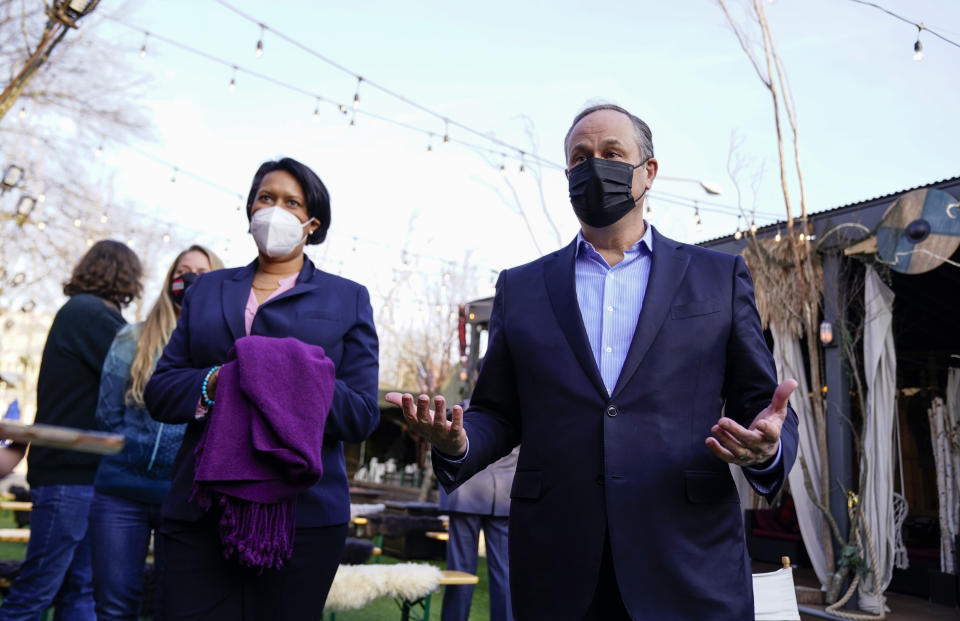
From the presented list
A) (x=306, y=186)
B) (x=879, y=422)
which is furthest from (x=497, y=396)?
(x=879, y=422)

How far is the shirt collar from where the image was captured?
1.93m

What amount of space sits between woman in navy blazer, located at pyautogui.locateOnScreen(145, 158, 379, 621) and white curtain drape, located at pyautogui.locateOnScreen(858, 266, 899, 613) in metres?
7.24

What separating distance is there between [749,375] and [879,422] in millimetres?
7429

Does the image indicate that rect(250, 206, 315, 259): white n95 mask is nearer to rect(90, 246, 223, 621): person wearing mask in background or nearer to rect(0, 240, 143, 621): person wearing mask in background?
rect(90, 246, 223, 621): person wearing mask in background

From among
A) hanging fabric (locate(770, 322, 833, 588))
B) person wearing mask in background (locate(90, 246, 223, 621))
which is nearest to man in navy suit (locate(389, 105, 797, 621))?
person wearing mask in background (locate(90, 246, 223, 621))

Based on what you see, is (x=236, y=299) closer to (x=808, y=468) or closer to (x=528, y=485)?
(x=528, y=485)

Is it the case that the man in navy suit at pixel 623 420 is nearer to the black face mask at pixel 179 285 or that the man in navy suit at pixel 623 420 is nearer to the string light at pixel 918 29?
the black face mask at pixel 179 285

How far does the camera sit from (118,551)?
8.81 ft

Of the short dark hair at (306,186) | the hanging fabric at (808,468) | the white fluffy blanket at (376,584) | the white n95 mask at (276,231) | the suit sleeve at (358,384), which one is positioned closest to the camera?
the suit sleeve at (358,384)

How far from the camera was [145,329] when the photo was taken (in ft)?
10.0

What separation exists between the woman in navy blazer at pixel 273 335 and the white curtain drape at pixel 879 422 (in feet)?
23.8

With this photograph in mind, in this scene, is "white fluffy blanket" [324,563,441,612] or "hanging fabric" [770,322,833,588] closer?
"white fluffy blanket" [324,563,441,612]

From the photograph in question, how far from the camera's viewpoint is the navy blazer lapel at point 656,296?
167 centimetres

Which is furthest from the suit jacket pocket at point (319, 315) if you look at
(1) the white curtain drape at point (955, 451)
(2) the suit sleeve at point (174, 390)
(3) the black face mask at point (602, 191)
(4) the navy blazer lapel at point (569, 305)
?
(1) the white curtain drape at point (955, 451)
